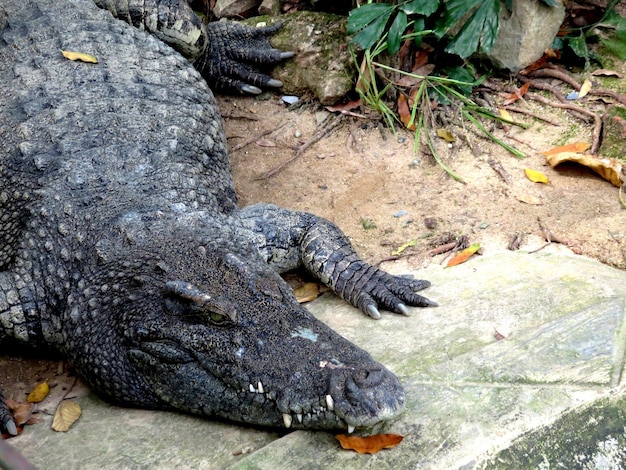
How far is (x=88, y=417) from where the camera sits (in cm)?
286

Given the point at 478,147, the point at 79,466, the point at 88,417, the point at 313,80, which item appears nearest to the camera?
the point at 79,466

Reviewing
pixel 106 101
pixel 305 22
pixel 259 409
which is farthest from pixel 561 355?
pixel 305 22

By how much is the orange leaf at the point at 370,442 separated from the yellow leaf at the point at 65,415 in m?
1.22

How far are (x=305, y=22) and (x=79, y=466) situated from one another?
3819 mm

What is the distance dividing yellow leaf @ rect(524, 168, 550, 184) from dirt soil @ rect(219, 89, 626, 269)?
0.03 meters

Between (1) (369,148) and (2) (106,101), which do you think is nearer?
(2) (106,101)

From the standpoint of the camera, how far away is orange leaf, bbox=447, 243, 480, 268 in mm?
3570

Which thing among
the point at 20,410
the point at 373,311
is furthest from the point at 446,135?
A: the point at 20,410

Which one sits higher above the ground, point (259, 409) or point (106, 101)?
point (106, 101)

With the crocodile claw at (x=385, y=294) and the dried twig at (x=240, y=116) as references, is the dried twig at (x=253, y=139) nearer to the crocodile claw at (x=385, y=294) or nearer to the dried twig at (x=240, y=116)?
the dried twig at (x=240, y=116)

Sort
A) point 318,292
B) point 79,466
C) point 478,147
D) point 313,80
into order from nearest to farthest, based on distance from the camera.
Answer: point 79,466, point 318,292, point 478,147, point 313,80

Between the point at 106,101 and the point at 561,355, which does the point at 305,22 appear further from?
the point at 561,355

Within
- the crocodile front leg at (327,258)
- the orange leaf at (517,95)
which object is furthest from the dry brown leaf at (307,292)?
the orange leaf at (517,95)

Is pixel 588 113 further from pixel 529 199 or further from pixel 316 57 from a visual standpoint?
pixel 316 57
